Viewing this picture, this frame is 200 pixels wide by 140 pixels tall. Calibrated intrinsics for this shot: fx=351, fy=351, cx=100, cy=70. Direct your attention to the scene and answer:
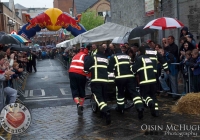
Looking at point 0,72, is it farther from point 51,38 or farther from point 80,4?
point 51,38

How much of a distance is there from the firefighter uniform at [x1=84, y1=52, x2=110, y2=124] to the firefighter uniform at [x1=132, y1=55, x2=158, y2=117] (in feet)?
2.57

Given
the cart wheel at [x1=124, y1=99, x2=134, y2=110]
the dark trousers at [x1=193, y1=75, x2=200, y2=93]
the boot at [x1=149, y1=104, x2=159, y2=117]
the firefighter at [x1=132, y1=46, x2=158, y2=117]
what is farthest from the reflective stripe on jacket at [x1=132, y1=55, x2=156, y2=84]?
the dark trousers at [x1=193, y1=75, x2=200, y2=93]

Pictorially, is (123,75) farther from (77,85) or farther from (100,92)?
(77,85)

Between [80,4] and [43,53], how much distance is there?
51.2ft

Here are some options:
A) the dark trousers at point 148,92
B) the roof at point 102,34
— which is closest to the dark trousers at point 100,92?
the dark trousers at point 148,92

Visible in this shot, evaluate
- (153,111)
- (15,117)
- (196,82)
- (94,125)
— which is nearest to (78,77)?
(94,125)

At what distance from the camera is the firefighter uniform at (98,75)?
8.59 metres

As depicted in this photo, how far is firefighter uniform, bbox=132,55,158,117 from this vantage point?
344 inches

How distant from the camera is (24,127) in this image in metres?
7.71

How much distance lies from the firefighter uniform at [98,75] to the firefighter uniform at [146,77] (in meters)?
0.78

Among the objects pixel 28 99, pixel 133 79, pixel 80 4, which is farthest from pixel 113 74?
pixel 80 4

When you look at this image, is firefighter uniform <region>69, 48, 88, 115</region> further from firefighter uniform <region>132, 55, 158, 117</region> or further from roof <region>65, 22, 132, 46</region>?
roof <region>65, 22, 132, 46</region>

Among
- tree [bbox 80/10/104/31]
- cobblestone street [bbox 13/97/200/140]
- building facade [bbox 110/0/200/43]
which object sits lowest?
cobblestone street [bbox 13/97/200/140]

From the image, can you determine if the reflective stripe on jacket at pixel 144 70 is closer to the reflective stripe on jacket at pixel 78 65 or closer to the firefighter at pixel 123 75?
the firefighter at pixel 123 75
